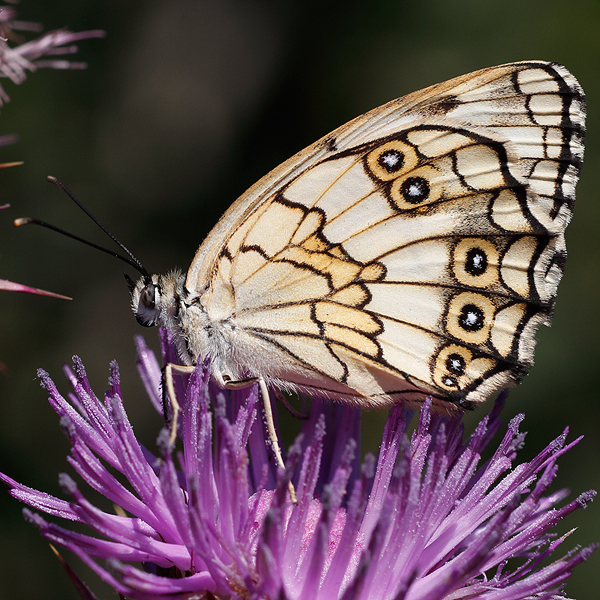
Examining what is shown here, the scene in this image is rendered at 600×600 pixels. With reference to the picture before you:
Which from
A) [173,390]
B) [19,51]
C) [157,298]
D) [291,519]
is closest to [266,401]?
[173,390]

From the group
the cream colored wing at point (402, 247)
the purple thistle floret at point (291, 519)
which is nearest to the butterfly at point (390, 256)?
the cream colored wing at point (402, 247)

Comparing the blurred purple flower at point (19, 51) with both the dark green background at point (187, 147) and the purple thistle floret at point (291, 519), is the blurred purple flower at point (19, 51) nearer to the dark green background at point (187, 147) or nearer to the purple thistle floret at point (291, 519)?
the purple thistle floret at point (291, 519)

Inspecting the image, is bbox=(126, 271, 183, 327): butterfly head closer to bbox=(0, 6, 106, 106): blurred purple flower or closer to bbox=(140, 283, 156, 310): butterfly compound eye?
bbox=(140, 283, 156, 310): butterfly compound eye

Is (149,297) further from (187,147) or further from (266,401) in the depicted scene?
(187,147)

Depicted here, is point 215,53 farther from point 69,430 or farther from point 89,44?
point 69,430

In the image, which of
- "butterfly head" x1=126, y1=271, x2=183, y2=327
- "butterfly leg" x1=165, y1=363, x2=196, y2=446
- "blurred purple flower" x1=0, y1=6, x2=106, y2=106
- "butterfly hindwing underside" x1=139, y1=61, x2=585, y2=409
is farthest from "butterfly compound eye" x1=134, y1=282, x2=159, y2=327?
"blurred purple flower" x1=0, y1=6, x2=106, y2=106
